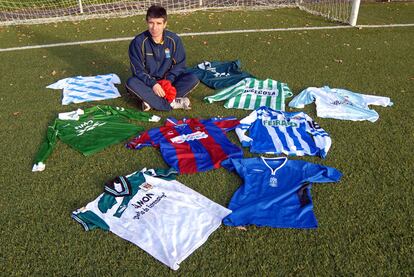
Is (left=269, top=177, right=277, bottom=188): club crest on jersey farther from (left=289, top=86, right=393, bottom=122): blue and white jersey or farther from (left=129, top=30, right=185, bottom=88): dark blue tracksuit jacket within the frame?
(left=129, top=30, right=185, bottom=88): dark blue tracksuit jacket

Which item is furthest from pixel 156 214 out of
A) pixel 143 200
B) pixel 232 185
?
pixel 232 185

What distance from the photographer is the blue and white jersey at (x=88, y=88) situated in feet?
18.1

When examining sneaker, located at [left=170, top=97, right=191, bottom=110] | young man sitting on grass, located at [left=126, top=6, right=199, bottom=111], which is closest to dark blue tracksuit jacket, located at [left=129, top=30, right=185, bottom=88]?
young man sitting on grass, located at [left=126, top=6, right=199, bottom=111]

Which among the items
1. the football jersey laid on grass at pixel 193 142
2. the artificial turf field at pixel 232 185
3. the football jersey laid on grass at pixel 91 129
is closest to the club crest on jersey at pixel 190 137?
the football jersey laid on grass at pixel 193 142

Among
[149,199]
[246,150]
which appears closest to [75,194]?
[149,199]

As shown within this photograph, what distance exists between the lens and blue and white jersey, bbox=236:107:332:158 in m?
4.12

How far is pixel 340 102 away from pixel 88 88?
359 cm

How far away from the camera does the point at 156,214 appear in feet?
10.5

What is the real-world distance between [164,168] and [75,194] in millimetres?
868

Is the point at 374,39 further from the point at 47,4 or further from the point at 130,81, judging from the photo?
the point at 47,4

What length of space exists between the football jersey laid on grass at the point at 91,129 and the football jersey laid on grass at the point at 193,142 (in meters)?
0.30

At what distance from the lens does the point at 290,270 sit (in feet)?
8.91

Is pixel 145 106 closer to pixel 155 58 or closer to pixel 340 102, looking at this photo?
pixel 155 58

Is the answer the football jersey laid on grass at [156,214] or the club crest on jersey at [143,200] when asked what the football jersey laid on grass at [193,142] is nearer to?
the football jersey laid on grass at [156,214]
